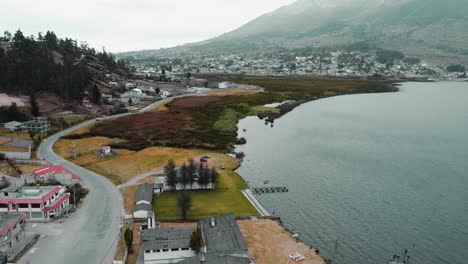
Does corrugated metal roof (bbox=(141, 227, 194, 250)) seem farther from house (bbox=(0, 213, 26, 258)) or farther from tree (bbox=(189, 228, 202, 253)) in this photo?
house (bbox=(0, 213, 26, 258))

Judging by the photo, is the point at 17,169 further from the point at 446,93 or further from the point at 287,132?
the point at 446,93

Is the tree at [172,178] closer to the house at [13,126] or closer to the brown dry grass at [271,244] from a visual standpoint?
the brown dry grass at [271,244]

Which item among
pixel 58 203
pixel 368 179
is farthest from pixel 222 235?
pixel 368 179

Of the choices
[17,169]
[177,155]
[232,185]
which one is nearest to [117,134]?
[177,155]

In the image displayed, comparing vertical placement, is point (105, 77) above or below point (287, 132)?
above

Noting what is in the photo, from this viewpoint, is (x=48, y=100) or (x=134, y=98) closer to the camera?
(x=48, y=100)

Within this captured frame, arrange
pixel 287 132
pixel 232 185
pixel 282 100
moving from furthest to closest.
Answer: pixel 282 100 → pixel 287 132 → pixel 232 185

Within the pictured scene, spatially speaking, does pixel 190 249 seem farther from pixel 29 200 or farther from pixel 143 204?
pixel 29 200

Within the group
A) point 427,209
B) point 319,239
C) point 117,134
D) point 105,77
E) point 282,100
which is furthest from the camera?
point 105,77
